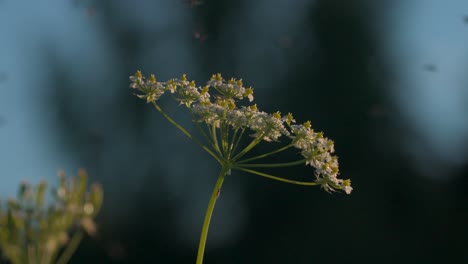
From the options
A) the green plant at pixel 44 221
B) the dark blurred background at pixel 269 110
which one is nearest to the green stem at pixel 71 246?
the green plant at pixel 44 221

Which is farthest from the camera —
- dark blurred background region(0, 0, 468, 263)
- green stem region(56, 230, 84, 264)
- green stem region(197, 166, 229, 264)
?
dark blurred background region(0, 0, 468, 263)

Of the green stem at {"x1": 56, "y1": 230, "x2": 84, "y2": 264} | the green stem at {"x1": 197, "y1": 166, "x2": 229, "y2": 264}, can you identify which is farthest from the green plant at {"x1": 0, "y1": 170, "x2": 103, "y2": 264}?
the green stem at {"x1": 197, "y1": 166, "x2": 229, "y2": 264}

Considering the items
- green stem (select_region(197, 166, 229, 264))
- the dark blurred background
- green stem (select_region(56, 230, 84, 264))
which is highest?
the dark blurred background

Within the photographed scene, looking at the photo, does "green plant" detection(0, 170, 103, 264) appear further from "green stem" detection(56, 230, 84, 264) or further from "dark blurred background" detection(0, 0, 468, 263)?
"dark blurred background" detection(0, 0, 468, 263)

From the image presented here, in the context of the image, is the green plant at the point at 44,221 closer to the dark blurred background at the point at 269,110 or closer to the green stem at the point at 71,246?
the green stem at the point at 71,246

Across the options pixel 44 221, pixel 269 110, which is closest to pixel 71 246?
pixel 44 221

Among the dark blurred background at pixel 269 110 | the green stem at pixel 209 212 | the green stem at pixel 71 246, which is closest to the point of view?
the green stem at pixel 71 246

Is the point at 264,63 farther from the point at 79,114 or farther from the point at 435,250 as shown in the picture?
the point at 435,250

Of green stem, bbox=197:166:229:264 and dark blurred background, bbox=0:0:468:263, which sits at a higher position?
dark blurred background, bbox=0:0:468:263

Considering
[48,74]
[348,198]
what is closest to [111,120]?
[48,74]

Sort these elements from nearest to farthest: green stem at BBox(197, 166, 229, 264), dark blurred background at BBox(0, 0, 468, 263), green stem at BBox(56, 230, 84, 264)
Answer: green stem at BBox(56, 230, 84, 264) → green stem at BBox(197, 166, 229, 264) → dark blurred background at BBox(0, 0, 468, 263)
